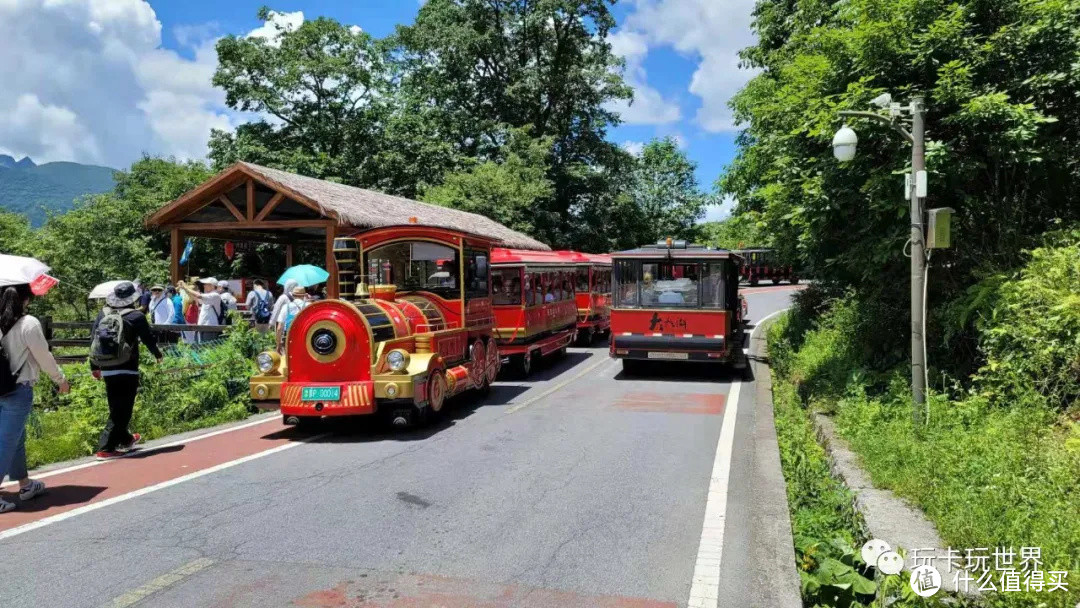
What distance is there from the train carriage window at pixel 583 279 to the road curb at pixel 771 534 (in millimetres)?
11386

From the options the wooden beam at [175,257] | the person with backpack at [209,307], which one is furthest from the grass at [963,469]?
the wooden beam at [175,257]

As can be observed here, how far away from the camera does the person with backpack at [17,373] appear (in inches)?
243

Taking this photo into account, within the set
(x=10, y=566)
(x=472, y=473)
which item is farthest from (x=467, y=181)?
(x=10, y=566)

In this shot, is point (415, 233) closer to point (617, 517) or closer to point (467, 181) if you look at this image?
point (617, 517)

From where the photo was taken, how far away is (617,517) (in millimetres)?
6004

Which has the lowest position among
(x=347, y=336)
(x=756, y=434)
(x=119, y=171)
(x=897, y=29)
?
(x=756, y=434)

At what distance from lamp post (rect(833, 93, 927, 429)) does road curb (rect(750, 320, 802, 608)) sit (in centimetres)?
166

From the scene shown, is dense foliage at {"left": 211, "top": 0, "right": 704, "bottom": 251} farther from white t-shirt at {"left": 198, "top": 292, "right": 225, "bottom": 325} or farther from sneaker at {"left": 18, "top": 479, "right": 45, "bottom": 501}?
sneaker at {"left": 18, "top": 479, "right": 45, "bottom": 501}

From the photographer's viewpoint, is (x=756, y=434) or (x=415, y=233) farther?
(x=415, y=233)

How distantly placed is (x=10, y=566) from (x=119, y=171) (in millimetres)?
43557

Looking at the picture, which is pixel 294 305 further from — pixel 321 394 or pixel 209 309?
pixel 321 394

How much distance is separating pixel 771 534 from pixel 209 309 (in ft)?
39.0

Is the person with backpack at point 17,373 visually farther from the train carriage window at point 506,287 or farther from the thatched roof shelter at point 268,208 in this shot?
the train carriage window at point 506,287

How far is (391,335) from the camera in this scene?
31.3 ft
